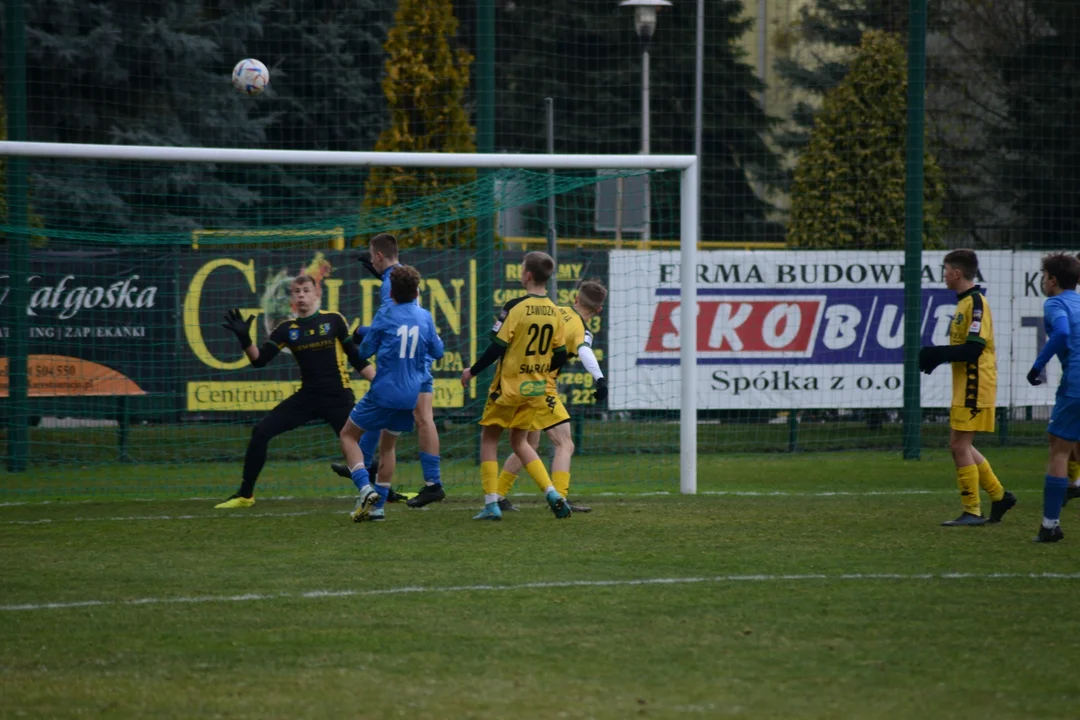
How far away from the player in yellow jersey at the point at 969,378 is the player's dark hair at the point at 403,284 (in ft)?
12.1

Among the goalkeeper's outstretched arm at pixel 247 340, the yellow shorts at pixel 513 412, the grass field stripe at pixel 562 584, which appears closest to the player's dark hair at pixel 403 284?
the yellow shorts at pixel 513 412

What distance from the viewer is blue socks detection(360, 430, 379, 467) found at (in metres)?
10.6

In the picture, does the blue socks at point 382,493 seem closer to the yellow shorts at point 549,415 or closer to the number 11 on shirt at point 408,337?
the number 11 on shirt at point 408,337

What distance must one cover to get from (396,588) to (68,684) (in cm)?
222

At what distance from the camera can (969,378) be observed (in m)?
9.39

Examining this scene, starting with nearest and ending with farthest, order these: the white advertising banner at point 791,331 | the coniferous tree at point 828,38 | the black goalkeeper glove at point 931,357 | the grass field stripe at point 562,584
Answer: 1. the grass field stripe at point 562,584
2. the black goalkeeper glove at point 931,357
3. the white advertising banner at point 791,331
4. the coniferous tree at point 828,38

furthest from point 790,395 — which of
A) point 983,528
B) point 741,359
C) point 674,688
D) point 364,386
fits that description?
point 674,688

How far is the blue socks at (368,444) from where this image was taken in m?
10.6

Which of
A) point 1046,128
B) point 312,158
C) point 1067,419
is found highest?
point 1046,128

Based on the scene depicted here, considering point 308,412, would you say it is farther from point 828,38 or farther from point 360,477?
point 828,38

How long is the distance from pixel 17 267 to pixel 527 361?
6.47 m

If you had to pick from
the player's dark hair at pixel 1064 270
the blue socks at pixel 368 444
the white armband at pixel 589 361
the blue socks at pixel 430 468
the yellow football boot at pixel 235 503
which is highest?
the player's dark hair at pixel 1064 270

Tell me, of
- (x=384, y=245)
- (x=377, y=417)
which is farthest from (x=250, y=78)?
(x=377, y=417)

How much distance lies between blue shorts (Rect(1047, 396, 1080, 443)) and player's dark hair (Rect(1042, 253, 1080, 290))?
0.81m
